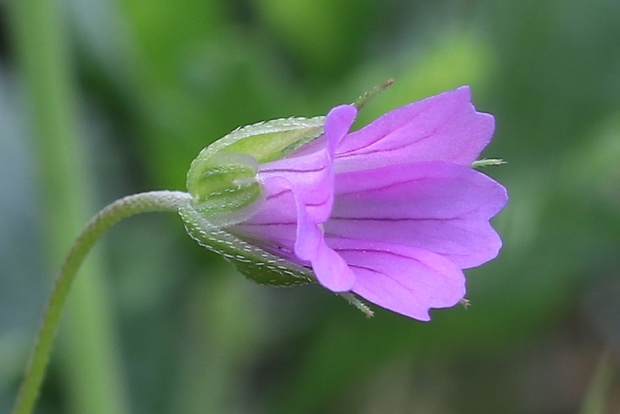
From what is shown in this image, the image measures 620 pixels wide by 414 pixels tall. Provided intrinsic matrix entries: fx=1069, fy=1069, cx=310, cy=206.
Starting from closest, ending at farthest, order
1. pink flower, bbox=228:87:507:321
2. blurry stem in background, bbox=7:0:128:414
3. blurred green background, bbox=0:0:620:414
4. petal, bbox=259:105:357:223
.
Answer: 1. petal, bbox=259:105:357:223
2. pink flower, bbox=228:87:507:321
3. blurry stem in background, bbox=7:0:128:414
4. blurred green background, bbox=0:0:620:414

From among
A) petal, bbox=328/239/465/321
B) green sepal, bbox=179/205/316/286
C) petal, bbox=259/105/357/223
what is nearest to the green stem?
green sepal, bbox=179/205/316/286

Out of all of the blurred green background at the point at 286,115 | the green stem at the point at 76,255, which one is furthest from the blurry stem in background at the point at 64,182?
the green stem at the point at 76,255

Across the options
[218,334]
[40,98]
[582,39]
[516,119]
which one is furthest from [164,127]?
[582,39]

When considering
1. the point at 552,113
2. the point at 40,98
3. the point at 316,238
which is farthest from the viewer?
the point at 552,113

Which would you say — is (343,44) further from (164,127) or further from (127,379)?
(127,379)

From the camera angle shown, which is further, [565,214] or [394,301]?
[565,214]

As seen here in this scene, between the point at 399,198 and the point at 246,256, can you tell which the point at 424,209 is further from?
the point at 246,256

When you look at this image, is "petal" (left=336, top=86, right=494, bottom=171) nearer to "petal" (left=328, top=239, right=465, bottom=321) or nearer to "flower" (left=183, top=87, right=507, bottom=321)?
"flower" (left=183, top=87, right=507, bottom=321)
